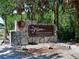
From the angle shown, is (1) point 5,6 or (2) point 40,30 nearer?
(2) point 40,30

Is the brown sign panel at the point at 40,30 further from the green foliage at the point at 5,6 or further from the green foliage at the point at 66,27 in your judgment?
the green foliage at the point at 66,27

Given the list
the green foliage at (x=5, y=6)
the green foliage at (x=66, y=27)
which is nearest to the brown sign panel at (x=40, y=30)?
the green foliage at (x=5, y=6)

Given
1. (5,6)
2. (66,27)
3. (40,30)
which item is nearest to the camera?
(40,30)

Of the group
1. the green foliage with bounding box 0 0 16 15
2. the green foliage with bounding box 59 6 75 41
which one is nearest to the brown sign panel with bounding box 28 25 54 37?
the green foliage with bounding box 0 0 16 15

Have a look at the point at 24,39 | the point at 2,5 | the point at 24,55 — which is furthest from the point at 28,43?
the point at 24,55

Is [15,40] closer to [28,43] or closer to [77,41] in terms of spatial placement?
[28,43]

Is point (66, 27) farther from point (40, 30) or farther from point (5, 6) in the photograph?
point (5, 6)

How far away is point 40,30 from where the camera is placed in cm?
1744

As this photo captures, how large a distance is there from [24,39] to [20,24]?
38.8 inches

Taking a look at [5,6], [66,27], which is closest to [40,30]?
[5,6]

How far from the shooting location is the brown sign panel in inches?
682

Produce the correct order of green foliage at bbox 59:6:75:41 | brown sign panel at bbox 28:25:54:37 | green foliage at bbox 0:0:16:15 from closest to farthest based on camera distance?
brown sign panel at bbox 28:25:54:37
green foliage at bbox 0:0:16:15
green foliage at bbox 59:6:75:41

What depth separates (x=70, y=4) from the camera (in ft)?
20.2

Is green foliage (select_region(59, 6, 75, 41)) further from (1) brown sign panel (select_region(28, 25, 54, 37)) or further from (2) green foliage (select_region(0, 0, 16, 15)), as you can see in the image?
(2) green foliage (select_region(0, 0, 16, 15))
